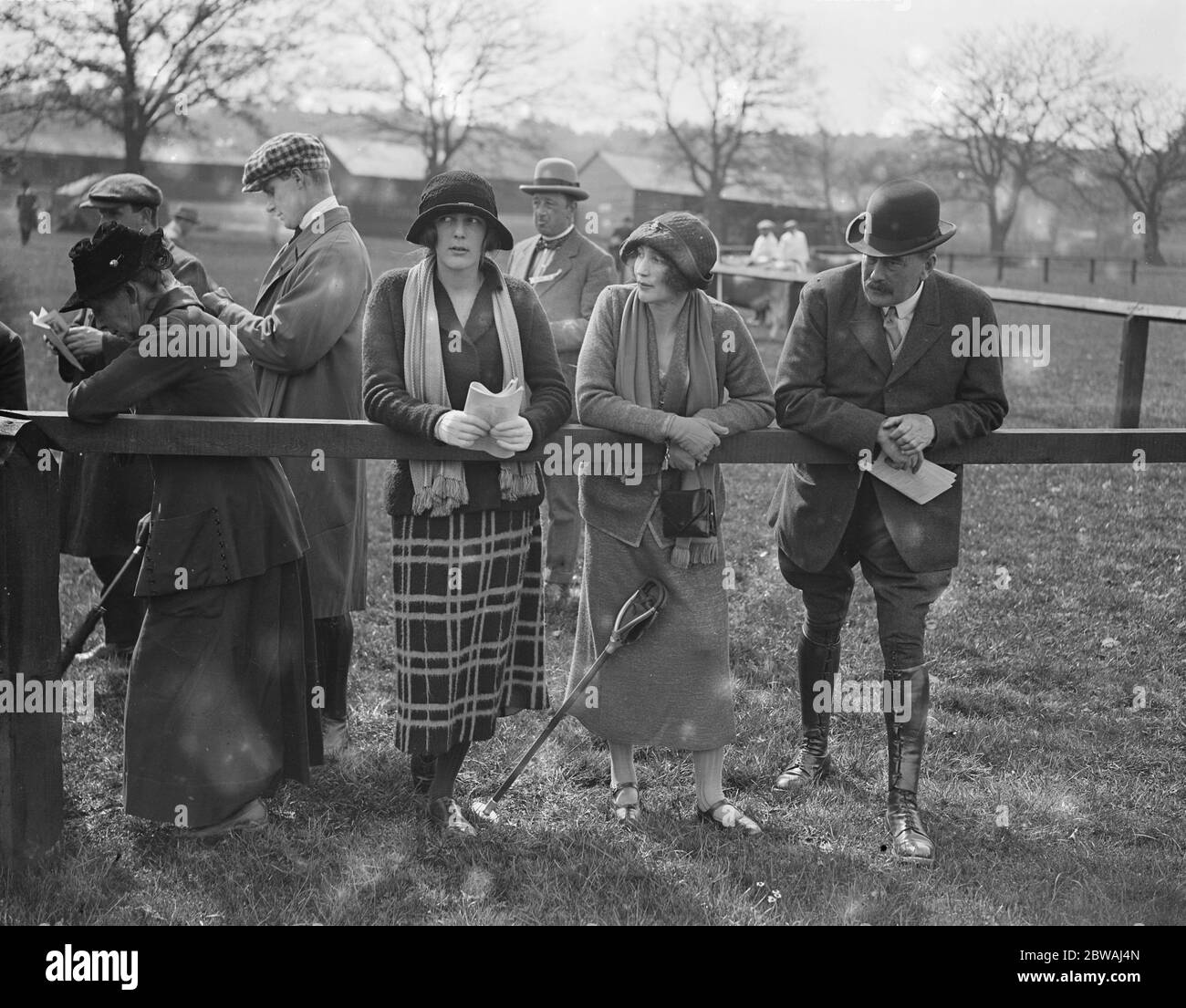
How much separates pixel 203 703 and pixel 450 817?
854 mm

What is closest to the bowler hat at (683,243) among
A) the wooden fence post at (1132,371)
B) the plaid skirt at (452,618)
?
the plaid skirt at (452,618)

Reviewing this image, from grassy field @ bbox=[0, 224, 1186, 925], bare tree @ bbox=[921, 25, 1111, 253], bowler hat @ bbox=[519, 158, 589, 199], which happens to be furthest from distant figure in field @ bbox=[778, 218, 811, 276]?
grassy field @ bbox=[0, 224, 1186, 925]

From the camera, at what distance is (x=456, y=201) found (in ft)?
11.8

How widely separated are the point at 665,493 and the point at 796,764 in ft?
4.11

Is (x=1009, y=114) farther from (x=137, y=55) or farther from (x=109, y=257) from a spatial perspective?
(x=109, y=257)

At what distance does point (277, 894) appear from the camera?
3482 millimetres

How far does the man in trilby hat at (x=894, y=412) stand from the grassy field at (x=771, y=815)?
353 millimetres

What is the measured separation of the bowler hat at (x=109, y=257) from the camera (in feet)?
11.6

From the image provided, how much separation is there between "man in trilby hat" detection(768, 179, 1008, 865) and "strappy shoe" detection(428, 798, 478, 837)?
136 cm

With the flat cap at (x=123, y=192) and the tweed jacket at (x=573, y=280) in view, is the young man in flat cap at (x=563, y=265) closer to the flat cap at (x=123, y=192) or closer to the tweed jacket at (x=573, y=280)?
the tweed jacket at (x=573, y=280)

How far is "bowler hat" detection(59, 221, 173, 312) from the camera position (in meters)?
3.54

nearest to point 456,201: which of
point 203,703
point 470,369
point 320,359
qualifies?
point 470,369

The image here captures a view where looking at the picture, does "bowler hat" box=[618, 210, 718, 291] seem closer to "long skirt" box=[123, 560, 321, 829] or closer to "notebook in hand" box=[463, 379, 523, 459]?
"notebook in hand" box=[463, 379, 523, 459]

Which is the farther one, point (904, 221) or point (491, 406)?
point (904, 221)
